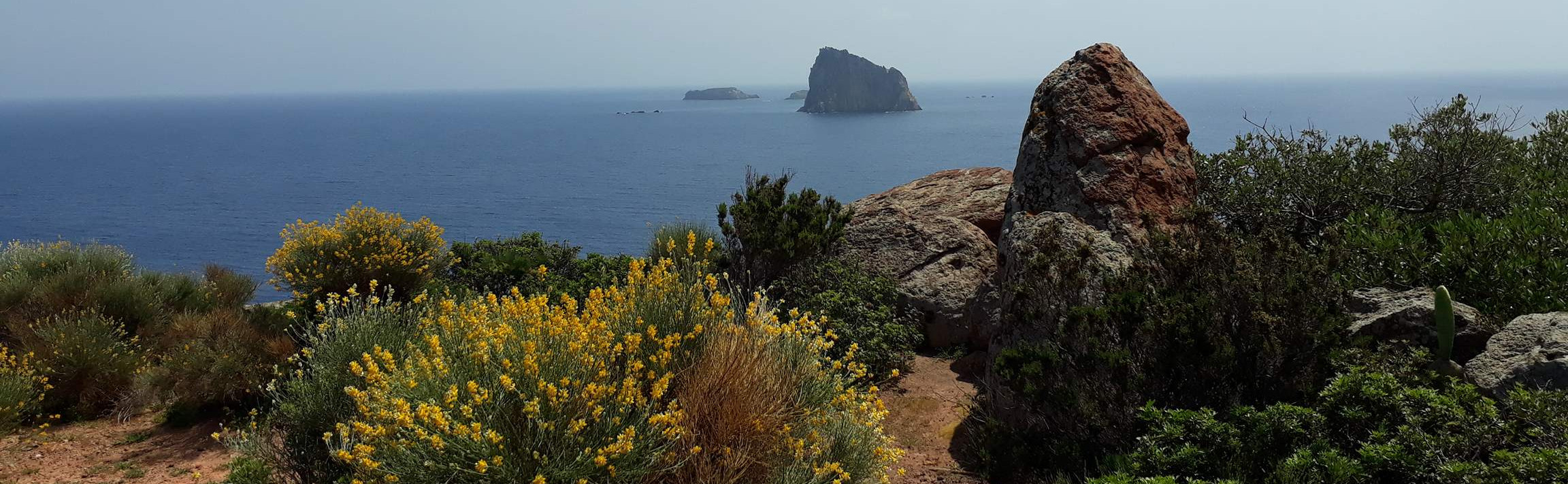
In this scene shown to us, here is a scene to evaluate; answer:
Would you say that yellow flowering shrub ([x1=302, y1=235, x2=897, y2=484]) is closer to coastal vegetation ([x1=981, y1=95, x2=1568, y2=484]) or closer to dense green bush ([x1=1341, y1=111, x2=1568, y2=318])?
coastal vegetation ([x1=981, y1=95, x2=1568, y2=484])

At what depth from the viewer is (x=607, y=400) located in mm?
4086

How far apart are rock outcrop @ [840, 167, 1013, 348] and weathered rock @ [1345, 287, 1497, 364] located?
350 cm

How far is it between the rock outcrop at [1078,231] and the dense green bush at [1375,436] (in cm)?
62

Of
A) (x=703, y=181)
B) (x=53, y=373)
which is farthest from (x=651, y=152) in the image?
(x=53, y=373)

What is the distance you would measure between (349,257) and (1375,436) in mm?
9095

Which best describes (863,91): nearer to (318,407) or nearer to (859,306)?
(859,306)

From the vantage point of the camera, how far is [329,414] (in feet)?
17.8

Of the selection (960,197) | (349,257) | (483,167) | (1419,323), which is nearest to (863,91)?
(483,167)

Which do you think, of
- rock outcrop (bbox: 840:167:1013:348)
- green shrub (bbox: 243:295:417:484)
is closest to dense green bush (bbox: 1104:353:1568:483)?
rock outcrop (bbox: 840:167:1013:348)

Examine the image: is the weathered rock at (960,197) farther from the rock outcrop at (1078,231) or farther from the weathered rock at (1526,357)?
the weathered rock at (1526,357)

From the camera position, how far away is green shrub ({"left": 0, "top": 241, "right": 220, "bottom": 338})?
9242 millimetres

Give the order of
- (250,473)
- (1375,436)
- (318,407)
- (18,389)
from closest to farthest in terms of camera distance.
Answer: (1375,436), (250,473), (318,407), (18,389)

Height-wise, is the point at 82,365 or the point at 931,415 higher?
the point at 82,365

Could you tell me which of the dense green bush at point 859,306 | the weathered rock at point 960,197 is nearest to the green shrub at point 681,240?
the dense green bush at point 859,306
